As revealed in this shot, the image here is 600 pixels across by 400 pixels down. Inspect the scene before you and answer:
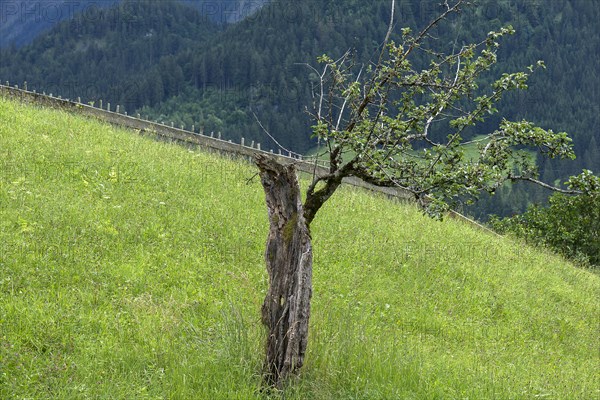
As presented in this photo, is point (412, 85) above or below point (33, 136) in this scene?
above

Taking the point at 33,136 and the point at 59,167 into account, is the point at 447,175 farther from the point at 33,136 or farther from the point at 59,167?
the point at 33,136

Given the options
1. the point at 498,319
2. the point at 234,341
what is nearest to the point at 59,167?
the point at 234,341

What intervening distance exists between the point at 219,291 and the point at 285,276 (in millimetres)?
3321

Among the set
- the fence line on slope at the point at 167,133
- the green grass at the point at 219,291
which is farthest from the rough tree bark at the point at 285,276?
the fence line on slope at the point at 167,133

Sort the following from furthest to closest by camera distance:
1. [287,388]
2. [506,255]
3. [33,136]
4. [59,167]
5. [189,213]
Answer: [506,255], [33,136], [59,167], [189,213], [287,388]

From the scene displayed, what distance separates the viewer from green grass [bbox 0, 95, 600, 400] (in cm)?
834

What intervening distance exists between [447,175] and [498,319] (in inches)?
256

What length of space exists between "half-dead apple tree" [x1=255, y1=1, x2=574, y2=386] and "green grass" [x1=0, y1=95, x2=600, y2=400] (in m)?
0.67

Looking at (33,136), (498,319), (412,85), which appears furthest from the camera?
(33,136)

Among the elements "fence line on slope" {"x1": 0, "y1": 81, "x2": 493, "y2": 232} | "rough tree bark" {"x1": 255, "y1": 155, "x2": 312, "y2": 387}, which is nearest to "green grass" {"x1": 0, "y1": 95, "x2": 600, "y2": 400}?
"rough tree bark" {"x1": 255, "y1": 155, "x2": 312, "y2": 387}

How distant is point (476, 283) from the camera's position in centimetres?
1555

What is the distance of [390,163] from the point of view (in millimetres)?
9055

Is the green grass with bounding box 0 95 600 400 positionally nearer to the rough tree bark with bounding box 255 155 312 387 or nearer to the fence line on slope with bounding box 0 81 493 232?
the rough tree bark with bounding box 255 155 312 387

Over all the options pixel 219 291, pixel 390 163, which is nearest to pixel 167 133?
pixel 219 291
